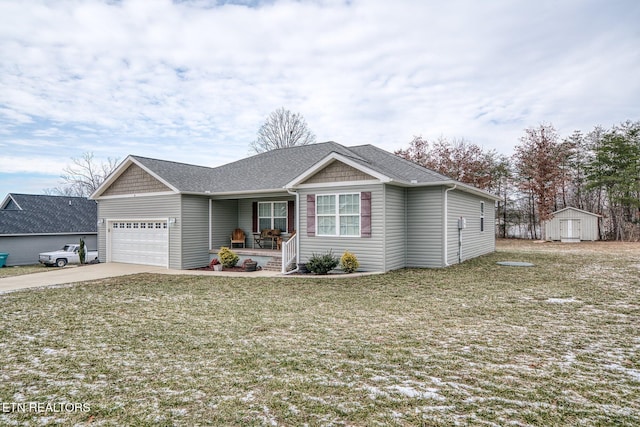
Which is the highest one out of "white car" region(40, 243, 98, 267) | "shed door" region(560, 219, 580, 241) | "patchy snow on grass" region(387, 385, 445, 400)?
"shed door" region(560, 219, 580, 241)

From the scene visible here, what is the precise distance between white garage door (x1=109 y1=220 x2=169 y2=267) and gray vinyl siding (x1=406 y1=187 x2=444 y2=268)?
9.28m

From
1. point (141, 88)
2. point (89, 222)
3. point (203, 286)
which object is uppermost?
point (141, 88)

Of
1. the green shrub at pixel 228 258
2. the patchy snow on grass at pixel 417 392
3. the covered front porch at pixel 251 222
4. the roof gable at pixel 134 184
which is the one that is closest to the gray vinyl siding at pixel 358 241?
the covered front porch at pixel 251 222

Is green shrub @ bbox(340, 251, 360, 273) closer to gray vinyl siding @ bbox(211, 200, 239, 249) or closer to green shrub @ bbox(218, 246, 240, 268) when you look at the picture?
green shrub @ bbox(218, 246, 240, 268)

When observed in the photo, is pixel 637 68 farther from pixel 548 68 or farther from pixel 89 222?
pixel 89 222

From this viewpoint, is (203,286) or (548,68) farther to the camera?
(548,68)

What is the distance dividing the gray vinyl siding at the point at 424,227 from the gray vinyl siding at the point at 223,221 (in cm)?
701

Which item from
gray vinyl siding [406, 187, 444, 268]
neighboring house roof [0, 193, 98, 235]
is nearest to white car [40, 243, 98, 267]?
neighboring house roof [0, 193, 98, 235]

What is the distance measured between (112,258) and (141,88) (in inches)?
296

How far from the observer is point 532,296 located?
757cm

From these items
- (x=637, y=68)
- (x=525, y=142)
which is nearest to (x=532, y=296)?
(x=637, y=68)

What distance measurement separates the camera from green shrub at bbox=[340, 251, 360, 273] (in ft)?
36.2

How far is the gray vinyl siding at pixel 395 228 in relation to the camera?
36.5 feet

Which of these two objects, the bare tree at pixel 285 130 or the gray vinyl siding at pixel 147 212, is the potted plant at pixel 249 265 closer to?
the gray vinyl siding at pixel 147 212
